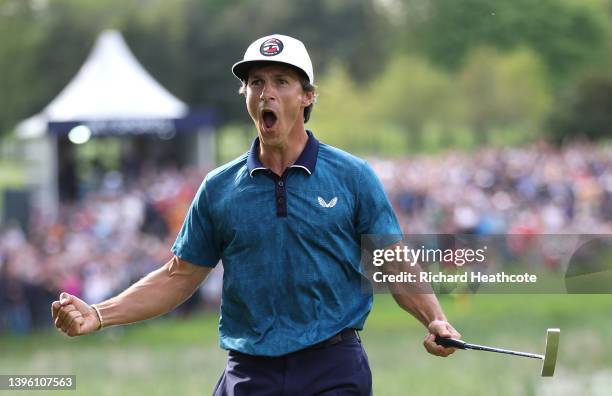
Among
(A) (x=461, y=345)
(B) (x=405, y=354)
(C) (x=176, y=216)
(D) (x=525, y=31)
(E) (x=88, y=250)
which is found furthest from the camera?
(D) (x=525, y=31)

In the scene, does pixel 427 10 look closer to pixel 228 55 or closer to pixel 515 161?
pixel 228 55

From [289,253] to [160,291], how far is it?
0.66 metres

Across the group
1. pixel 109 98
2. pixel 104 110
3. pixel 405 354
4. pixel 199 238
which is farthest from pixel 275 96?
pixel 109 98

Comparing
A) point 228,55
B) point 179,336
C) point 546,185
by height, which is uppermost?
point 228,55

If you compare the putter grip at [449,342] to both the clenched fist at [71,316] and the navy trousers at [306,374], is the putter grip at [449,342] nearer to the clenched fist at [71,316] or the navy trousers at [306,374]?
the navy trousers at [306,374]

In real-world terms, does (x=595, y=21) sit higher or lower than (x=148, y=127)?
higher

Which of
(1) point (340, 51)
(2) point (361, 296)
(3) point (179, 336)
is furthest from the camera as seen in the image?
(1) point (340, 51)

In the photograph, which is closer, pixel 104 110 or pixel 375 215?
pixel 375 215

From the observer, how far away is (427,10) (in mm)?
90562

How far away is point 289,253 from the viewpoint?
567 cm

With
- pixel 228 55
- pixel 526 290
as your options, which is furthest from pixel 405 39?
pixel 526 290

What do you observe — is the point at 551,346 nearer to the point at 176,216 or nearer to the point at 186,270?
the point at 186,270

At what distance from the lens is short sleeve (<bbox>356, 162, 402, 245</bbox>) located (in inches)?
225

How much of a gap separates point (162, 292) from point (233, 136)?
77.8 m
